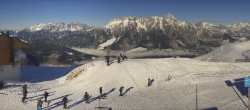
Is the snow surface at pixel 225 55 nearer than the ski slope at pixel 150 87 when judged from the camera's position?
No

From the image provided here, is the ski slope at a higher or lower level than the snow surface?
lower

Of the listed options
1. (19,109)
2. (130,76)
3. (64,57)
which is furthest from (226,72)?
(64,57)

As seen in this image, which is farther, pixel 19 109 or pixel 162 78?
pixel 162 78

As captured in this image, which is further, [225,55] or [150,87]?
[225,55]

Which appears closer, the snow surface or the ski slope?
the ski slope

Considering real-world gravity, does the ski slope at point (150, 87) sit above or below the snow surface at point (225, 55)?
below

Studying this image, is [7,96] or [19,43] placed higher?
[19,43]

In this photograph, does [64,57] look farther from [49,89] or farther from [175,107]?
[175,107]

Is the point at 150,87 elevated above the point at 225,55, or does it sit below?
below
